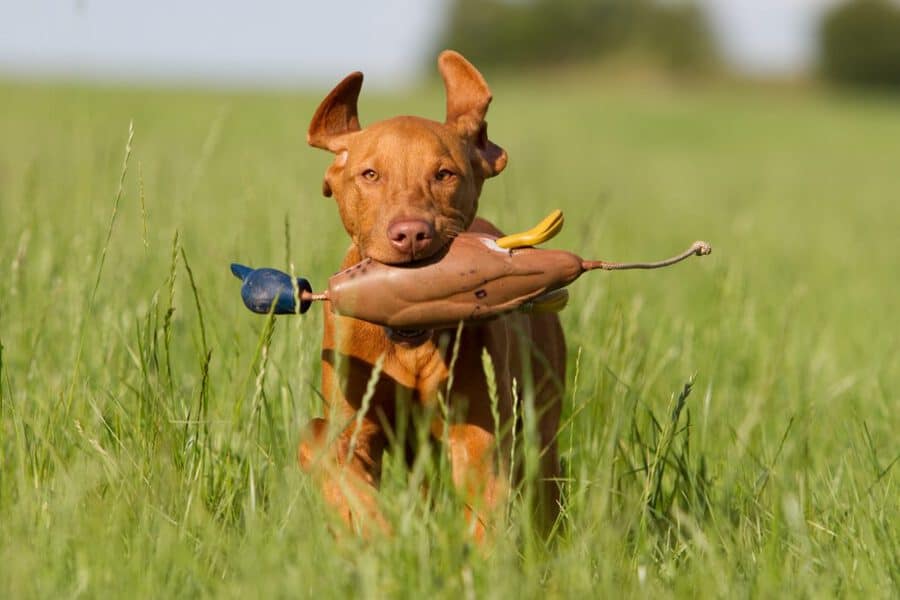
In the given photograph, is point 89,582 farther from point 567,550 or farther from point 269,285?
point 567,550

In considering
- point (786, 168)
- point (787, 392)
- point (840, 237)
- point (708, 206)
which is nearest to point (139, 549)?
point (787, 392)

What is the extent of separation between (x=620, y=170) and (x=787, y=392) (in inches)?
549

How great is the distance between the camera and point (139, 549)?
245 cm

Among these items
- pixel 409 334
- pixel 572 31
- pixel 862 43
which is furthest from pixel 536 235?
pixel 572 31

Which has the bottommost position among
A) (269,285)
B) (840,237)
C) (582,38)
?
(840,237)

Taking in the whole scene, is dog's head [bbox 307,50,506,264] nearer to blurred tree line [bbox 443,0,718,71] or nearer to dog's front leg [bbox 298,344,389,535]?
dog's front leg [bbox 298,344,389,535]

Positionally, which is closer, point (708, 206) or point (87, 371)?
point (87, 371)

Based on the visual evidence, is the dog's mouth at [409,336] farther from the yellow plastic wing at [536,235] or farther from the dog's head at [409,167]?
the yellow plastic wing at [536,235]

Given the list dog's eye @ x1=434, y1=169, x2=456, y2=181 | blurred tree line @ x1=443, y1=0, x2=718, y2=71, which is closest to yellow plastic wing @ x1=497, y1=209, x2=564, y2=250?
dog's eye @ x1=434, y1=169, x2=456, y2=181

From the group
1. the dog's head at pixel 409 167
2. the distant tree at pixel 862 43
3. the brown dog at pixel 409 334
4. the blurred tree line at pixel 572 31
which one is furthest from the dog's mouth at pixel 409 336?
the blurred tree line at pixel 572 31

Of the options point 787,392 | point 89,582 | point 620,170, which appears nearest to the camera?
point 89,582

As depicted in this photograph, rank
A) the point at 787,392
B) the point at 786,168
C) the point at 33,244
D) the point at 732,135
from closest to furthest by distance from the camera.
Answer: the point at 787,392, the point at 33,244, the point at 786,168, the point at 732,135

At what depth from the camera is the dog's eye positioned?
9.43ft

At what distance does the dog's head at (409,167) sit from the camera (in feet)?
8.87
